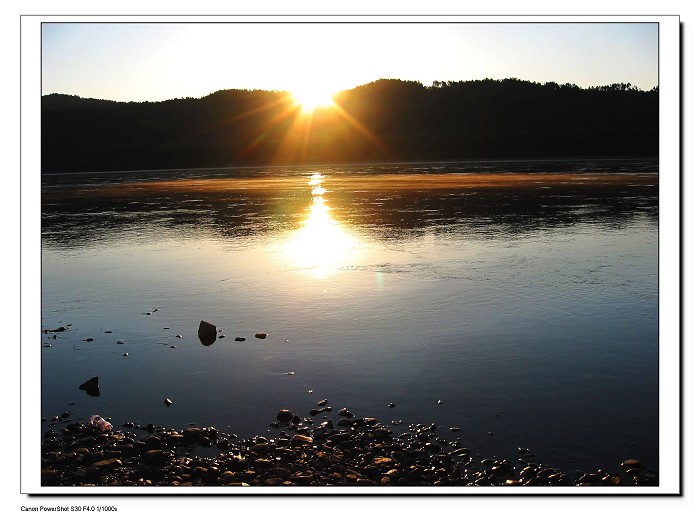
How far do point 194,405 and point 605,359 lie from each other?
16.3 feet

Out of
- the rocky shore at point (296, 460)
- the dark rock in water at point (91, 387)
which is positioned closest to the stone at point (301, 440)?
the rocky shore at point (296, 460)

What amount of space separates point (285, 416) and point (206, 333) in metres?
3.23

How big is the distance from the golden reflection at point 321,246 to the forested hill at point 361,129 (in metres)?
46.7

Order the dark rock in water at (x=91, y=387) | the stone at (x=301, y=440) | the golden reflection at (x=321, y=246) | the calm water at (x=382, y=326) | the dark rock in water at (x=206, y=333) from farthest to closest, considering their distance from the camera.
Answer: the golden reflection at (x=321, y=246) → the dark rock in water at (x=206, y=333) → the dark rock in water at (x=91, y=387) → the calm water at (x=382, y=326) → the stone at (x=301, y=440)

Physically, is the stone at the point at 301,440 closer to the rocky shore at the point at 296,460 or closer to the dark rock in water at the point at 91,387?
the rocky shore at the point at 296,460

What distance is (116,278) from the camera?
15.0m

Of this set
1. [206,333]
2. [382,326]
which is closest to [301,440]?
[206,333]

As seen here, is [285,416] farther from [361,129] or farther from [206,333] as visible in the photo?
[361,129]

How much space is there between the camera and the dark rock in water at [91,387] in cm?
857

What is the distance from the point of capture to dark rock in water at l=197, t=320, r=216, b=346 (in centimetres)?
1031

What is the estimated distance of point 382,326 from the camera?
1086 cm

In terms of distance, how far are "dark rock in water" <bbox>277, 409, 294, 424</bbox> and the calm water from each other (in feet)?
0.42
